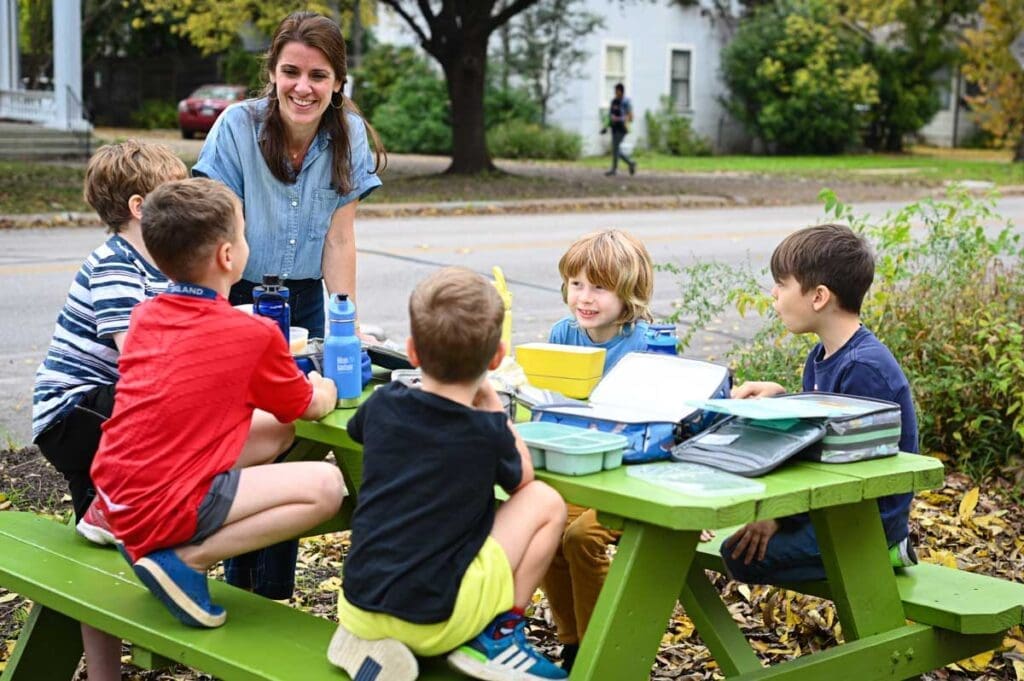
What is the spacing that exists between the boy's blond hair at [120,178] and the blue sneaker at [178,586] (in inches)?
42.2

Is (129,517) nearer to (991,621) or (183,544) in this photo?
(183,544)

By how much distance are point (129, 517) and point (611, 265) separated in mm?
1627

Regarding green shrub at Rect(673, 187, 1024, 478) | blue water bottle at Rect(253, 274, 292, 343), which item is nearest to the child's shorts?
blue water bottle at Rect(253, 274, 292, 343)

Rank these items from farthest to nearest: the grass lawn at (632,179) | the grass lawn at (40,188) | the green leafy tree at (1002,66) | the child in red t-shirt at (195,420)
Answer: the green leafy tree at (1002,66)
the grass lawn at (632,179)
the grass lawn at (40,188)
the child in red t-shirt at (195,420)

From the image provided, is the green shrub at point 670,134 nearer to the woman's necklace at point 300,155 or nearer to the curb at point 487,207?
the curb at point 487,207

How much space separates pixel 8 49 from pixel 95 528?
91.2ft

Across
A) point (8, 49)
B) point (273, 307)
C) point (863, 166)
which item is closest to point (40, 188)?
→ point (8, 49)

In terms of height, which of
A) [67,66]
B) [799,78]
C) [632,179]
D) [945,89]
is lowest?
[632,179]

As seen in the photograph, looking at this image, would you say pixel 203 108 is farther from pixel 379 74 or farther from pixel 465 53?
pixel 465 53

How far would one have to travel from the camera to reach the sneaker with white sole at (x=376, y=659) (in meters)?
3.01

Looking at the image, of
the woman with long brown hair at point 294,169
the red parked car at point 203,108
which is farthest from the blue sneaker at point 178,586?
the red parked car at point 203,108

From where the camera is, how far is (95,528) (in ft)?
12.9

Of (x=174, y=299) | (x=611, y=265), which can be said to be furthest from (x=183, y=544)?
(x=611, y=265)

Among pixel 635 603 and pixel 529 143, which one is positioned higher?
pixel 529 143
